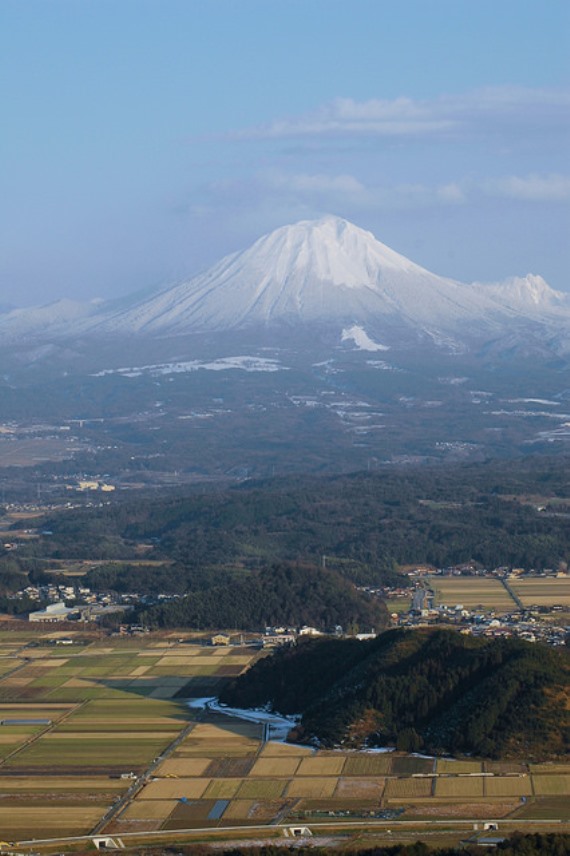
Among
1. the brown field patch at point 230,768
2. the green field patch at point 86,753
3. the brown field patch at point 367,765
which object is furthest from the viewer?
the green field patch at point 86,753

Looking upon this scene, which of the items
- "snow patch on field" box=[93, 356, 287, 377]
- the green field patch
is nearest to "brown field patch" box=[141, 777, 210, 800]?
the green field patch

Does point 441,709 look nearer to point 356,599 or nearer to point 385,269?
point 356,599

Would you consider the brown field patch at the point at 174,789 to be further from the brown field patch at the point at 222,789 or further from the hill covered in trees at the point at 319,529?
the hill covered in trees at the point at 319,529

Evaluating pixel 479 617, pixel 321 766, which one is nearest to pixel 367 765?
pixel 321 766

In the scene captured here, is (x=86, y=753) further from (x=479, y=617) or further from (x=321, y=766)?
(x=479, y=617)

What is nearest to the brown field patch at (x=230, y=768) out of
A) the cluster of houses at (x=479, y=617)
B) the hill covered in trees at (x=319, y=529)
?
the cluster of houses at (x=479, y=617)

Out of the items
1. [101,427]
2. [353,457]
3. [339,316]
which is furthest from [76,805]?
[339,316]
